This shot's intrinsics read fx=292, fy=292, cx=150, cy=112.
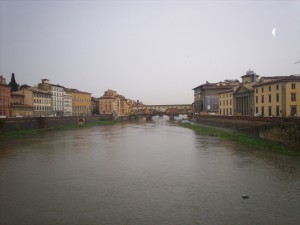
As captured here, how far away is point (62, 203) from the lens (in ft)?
47.0

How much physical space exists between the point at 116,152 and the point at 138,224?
63.1 ft

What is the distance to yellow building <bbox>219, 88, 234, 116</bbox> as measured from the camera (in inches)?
2817

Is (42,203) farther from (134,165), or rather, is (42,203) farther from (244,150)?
(244,150)

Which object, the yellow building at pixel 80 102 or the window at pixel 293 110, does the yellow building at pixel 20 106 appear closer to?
the yellow building at pixel 80 102

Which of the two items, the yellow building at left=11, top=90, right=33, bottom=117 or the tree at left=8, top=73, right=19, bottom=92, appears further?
the tree at left=8, top=73, right=19, bottom=92

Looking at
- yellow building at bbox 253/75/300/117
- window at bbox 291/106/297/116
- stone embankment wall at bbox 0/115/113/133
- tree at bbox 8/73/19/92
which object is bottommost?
stone embankment wall at bbox 0/115/113/133

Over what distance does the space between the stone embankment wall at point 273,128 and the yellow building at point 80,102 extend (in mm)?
69205

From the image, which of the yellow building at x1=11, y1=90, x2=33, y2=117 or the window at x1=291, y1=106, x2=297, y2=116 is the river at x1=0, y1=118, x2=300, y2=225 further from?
the yellow building at x1=11, y1=90, x2=33, y2=117

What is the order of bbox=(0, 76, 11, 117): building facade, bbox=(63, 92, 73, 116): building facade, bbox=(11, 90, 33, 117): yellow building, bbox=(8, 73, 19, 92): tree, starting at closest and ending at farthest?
bbox=(0, 76, 11, 117): building facade, bbox=(11, 90, 33, 117): yellow building, bbox=(8, 73, 19, 92): tree, bbox=(63, 92, 73, 116): building facade

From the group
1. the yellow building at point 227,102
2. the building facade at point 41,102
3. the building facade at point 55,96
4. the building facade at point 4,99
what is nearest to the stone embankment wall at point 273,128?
the yellow building at point 227,102

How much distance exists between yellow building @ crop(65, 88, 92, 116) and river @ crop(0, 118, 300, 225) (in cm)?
8404

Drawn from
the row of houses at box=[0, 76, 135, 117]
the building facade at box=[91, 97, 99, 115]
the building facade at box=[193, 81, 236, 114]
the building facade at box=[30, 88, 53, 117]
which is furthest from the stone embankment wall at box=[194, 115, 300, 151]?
the building facade at box=[91, 97, 99, 115]

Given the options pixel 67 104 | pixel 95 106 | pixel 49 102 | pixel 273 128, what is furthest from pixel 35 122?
pixel 95 106

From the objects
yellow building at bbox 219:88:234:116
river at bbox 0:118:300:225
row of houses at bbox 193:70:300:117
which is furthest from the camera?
yellow building at bbox 219:88:234:116
